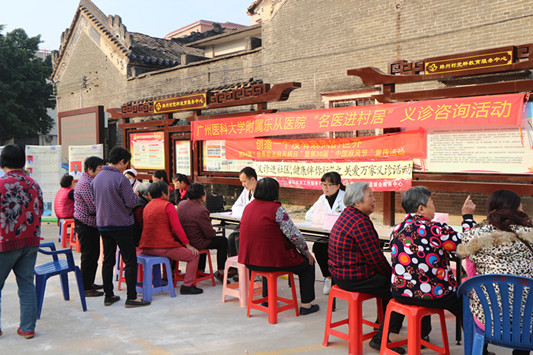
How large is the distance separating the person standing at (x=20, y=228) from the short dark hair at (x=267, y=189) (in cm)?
194

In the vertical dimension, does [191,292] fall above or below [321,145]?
below

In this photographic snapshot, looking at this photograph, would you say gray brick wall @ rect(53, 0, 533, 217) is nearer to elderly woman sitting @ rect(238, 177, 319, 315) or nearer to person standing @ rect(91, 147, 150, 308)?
elderly woman sitting @ rect(238, 177, 319, 315)

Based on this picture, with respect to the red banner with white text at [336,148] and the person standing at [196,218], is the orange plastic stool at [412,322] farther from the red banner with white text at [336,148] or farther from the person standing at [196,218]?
the red banner with white text at [336,148]

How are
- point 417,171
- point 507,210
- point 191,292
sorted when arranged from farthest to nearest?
1. point 417,171
2. point 191,292
3. point 507,210

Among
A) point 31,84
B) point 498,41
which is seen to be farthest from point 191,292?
point 31,84

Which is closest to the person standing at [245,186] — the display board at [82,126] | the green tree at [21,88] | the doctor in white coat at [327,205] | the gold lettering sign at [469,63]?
the doctor in white coat at [327,205]

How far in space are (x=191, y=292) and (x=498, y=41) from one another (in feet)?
23.1

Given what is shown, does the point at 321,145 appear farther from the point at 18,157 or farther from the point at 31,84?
the point at 31,84

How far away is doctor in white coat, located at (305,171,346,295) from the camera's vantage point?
5.29 m

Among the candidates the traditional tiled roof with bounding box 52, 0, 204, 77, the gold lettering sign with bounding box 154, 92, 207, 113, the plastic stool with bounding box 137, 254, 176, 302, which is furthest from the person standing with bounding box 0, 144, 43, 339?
the traditional tiled roof with bounding box 52, 0, 204, 77

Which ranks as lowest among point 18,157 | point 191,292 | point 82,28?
point 191,292

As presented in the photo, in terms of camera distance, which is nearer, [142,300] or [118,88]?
[142,300]

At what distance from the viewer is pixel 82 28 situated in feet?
62.0

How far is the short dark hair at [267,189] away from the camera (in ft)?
14.6
